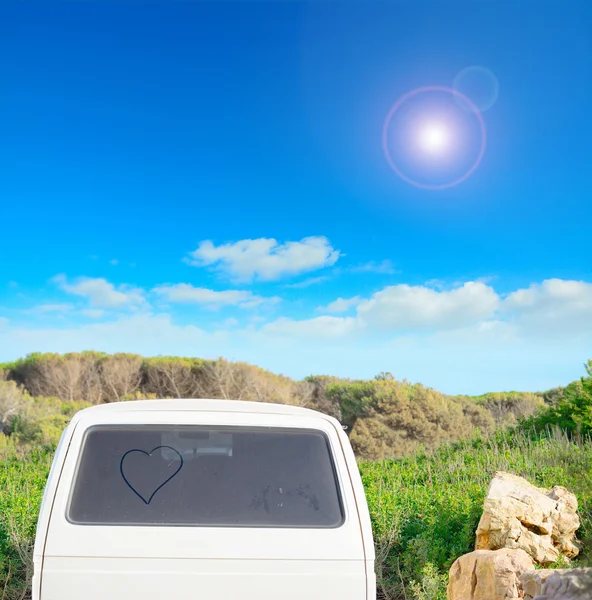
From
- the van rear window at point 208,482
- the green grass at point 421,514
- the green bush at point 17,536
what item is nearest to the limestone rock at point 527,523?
the green grass at point 421,514

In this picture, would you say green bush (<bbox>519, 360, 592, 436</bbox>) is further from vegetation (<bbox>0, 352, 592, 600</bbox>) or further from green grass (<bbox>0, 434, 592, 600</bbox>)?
green grass (<bbox>0, 434, 592, 600</bbox>)

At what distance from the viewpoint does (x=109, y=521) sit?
318 cm

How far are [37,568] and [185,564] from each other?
0.67m

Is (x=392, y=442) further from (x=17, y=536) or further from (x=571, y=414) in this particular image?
(x=17, y=536)

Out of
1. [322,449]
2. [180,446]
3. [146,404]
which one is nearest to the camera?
[322,449]

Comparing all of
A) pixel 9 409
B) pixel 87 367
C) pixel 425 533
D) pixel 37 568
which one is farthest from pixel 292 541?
pixel 87 367

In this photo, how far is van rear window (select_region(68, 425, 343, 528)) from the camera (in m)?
3.23

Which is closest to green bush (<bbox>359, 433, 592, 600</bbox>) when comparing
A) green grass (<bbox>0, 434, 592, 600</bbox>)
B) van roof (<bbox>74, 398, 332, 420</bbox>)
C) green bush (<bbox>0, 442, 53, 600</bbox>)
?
green grass (<bbox>0, 434, 592, 600</bbox>)

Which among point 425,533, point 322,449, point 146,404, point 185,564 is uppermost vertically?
point 146,404

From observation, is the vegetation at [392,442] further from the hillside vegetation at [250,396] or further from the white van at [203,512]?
the white van at [203,512]

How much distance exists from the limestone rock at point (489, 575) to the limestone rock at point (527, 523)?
109 cm

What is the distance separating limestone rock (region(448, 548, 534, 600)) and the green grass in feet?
0.82

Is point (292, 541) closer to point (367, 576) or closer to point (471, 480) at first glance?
point (367, 576)

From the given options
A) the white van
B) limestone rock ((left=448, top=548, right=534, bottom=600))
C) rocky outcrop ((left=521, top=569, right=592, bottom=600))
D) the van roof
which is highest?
the van roof
